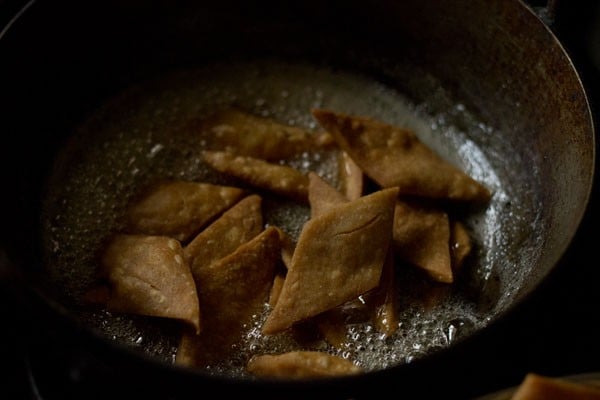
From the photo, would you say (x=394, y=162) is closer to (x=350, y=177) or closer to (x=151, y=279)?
(x=350, y=177)

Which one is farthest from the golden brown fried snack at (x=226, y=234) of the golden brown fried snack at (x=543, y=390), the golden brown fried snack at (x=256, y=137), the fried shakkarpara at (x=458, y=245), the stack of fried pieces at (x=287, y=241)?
the golden brown fried snack at (x=543, y=390)

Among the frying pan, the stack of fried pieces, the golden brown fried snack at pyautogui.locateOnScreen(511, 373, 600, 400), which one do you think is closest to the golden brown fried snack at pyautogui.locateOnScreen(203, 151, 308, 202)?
the stack of fried pieces

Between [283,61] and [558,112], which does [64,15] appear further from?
[558,112]

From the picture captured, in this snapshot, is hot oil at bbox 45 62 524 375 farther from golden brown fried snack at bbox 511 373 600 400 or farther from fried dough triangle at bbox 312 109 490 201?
golden brown fried snack at bbox 511 373 600 400

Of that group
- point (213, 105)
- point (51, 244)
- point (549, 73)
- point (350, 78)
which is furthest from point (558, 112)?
point (51, 244)

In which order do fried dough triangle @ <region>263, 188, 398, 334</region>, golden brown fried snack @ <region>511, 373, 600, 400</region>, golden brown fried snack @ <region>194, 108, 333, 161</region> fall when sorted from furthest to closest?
golden brown fried snack @ <region>194, 108, 333, 161</region>, fried dough triangle @ <region>263, 188, 398, 334</region>, golden brown fried snack @ <region>511, 373, 600, 400</region>

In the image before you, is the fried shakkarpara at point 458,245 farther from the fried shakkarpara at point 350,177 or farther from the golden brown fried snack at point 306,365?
the golden brown fried snack at point 306,365
